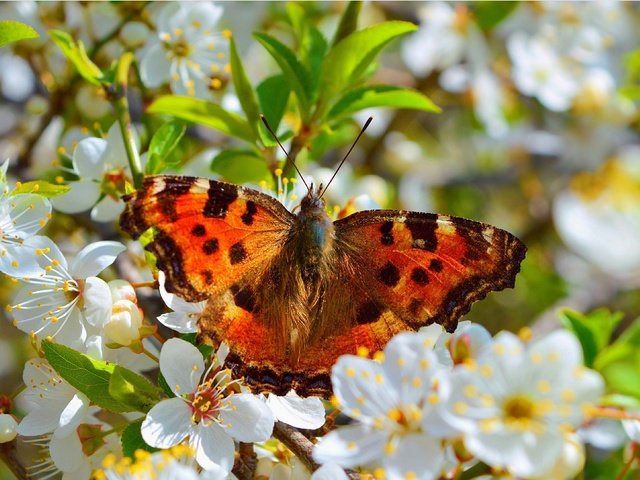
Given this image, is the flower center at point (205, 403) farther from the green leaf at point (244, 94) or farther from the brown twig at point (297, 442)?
the green leaf at point (244, 94)

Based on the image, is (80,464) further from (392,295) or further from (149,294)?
(392,295)

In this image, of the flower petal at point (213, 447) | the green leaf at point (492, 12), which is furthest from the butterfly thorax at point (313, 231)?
the green leaf at point (492, 12)

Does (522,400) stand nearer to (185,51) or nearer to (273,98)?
(273,98)

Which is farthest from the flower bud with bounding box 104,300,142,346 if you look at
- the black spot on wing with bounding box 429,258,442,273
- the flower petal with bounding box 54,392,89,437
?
the black spot on wing with bounding box 429,258,442,273

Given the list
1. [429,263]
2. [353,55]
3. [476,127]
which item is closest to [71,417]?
[429,263]

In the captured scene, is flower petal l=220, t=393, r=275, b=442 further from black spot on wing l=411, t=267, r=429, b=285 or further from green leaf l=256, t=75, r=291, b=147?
green leaf l=256, t=75, r=291, b=147

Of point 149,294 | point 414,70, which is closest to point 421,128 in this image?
point 414,70
